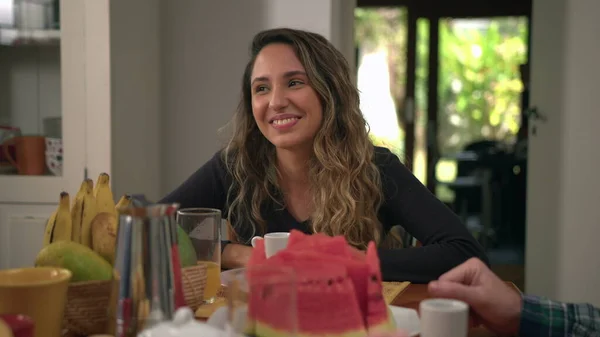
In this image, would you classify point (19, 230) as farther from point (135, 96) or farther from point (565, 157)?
point (565, 157)

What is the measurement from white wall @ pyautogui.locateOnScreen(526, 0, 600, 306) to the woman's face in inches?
79.7

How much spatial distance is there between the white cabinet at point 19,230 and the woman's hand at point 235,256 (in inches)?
49.6

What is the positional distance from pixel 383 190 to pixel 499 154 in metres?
5.30

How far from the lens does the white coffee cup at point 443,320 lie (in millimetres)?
896

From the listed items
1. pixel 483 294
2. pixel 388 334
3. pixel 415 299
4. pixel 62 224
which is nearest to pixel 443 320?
pixel 388 334

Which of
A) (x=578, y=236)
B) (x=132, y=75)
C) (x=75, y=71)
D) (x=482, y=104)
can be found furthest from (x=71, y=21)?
(x=482, y=104)

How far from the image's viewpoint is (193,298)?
1134 millimetres

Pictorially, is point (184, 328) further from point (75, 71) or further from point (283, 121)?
point (75, 71)

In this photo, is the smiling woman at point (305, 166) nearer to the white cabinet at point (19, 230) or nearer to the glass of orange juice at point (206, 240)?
the glass of orange juice at point (206, 240)

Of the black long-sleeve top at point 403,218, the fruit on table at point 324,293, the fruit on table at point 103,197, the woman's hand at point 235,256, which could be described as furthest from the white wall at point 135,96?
the fruit on table at point 324,293

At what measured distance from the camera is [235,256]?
5.17 feet

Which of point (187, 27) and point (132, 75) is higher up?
point (187, 27)

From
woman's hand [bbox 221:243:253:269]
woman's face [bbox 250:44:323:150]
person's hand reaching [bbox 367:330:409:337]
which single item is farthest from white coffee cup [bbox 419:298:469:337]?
woman's face [bbox 250:44:323:150]

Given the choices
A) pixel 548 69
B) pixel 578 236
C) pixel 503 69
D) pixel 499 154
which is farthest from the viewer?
pixel 503 69
